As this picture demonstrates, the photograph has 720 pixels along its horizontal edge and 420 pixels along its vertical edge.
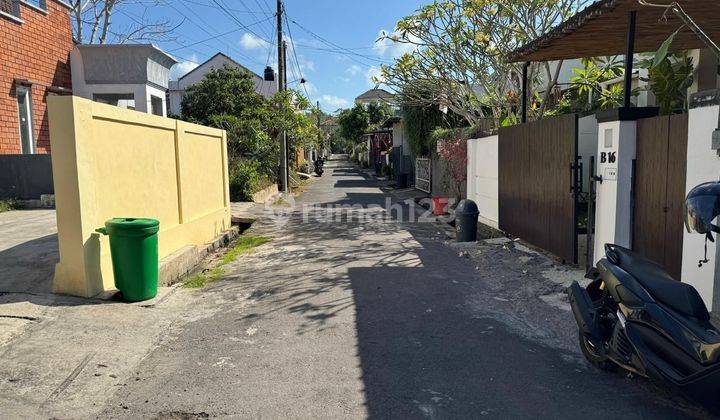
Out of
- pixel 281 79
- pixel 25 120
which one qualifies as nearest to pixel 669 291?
pixel 25 120

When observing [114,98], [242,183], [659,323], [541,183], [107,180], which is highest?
[114,98]

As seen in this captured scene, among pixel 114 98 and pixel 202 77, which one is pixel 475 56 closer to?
pixel 114 98

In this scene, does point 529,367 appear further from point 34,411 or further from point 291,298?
point 34,411

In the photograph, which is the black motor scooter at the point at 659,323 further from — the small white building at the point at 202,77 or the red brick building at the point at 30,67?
the small white building at the point at 202,77

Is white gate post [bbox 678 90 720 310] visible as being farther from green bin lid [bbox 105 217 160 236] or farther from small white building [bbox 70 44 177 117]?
small white building [bbox 70 44 177 117]

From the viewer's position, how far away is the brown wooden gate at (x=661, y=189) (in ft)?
17.7

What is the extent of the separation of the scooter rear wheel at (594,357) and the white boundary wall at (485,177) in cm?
662

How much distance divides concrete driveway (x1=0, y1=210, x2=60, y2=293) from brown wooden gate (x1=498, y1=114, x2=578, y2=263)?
6.91 metres

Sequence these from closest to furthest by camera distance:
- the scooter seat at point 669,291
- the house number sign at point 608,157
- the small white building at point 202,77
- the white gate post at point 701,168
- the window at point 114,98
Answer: the scooter seat at point 669,291 < the white gate post at point 701,168 < the house number sign at point 608,157 < the window at point 114,98 < the small white building at point 202,77

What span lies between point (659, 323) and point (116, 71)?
15560 millimetres

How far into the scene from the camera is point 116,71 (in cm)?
1512

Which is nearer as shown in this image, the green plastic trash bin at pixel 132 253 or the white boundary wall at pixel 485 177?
the green plastic trash bin at pixel 132 253

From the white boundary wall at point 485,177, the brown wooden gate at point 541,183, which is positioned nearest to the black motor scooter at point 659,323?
the brown wooden gate at point 541,183

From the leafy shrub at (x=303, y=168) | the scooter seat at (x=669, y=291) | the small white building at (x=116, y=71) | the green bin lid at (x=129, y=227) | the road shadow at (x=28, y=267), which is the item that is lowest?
the road shadow at (x=28, y=267)
